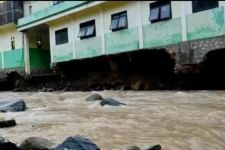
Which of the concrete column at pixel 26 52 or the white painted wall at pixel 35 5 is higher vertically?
the white painted wall at pixel 35 5

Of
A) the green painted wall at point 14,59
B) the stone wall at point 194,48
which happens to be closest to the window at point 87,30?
the stone wall at point 194,48

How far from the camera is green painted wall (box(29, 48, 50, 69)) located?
26156 mm

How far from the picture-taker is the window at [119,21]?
696 inches

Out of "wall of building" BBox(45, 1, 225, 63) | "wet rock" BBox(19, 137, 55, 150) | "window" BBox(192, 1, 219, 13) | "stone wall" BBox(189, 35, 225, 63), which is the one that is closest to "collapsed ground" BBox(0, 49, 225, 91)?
"stone wall" BBox(189, 35, 225, 63)

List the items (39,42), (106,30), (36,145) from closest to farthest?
(36,145) < (106,30) < (39,42)

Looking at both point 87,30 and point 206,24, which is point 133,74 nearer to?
point 87,30

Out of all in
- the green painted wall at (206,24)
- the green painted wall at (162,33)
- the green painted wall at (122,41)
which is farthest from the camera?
the green painted wall at (122,41)

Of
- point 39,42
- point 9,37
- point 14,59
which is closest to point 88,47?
point 39,42

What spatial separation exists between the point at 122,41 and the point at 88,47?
2.62 meters

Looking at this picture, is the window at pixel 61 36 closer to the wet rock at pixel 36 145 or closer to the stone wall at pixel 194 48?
the stone wall at pixel 194 48

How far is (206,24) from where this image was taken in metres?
14.0

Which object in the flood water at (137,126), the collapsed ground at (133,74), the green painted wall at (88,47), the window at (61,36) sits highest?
the window at (61,36)

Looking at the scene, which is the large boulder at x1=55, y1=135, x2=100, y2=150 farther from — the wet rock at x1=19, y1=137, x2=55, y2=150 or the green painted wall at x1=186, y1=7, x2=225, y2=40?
the green painted wall at x1=186, y1=7, x2=225, y2=40

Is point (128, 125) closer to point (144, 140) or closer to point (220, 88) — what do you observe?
point (144, 140)
